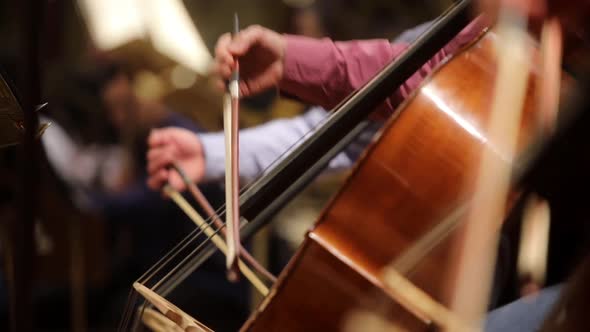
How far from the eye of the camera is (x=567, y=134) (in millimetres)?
377

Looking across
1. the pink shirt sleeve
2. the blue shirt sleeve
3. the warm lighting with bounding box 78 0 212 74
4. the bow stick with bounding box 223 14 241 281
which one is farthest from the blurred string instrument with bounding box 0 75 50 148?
the warm lighting with bounding box 78 0 212 74

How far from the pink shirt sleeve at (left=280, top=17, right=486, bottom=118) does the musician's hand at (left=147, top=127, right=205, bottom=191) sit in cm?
20

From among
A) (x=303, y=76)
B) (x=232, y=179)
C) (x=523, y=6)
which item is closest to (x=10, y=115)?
(x=232, y=179)

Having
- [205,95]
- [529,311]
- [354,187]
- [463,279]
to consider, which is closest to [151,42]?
[205,95]

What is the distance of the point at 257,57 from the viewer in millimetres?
711

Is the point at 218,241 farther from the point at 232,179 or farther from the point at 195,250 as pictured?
the point at 232,179

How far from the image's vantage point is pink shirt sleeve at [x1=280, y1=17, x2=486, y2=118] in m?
0.72

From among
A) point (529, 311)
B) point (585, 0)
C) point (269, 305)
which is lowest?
point (529, 311)

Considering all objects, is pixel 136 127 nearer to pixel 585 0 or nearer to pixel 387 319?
pixel 387 319

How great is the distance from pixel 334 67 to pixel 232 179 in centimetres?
21

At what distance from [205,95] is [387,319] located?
117 cm

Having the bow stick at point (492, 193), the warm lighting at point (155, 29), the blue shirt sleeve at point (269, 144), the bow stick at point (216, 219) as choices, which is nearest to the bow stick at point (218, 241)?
the bow stick at point (216, 219)

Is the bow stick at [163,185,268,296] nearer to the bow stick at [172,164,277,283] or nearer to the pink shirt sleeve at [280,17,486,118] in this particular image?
the bow stick at [172,164,277,283]

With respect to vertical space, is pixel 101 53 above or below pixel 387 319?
above
